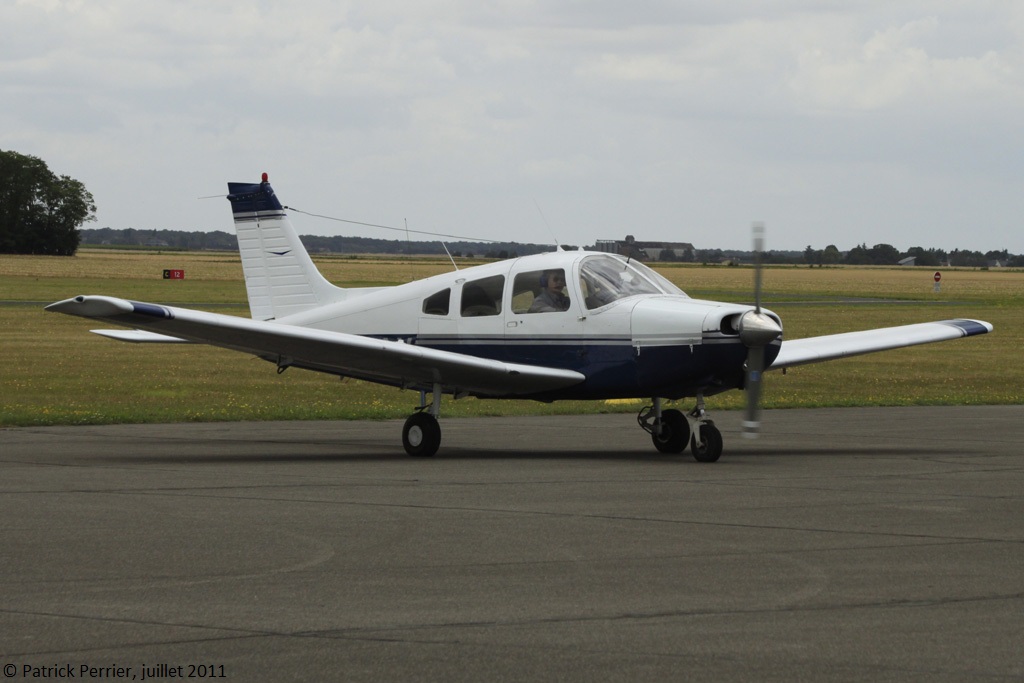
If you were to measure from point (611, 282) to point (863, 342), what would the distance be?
4.11m

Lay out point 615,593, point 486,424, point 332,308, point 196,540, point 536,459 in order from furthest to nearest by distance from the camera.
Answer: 1. point 486,424
2. point 332,308
3. point 536,459
4. point 196,540
5. point 615,593

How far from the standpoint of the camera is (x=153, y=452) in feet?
50.2

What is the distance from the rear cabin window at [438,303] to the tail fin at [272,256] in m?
2.16

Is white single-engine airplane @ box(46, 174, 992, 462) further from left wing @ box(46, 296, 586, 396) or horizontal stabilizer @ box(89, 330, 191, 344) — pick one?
horizontal stabilizer @ box(89, 330, 191, 344)

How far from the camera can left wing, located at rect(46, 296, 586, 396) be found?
45.4 feet

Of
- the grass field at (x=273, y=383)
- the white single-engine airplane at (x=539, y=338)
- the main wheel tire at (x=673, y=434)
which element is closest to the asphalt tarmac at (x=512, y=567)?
the main wheel tire at (x=673, y=434)

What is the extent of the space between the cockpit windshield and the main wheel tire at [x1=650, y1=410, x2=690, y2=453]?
140cm

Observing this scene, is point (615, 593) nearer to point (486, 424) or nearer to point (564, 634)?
point (564, 634)

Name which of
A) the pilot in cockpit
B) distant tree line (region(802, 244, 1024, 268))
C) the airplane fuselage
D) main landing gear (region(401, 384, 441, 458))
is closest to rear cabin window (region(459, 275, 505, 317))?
the airplane fuselage

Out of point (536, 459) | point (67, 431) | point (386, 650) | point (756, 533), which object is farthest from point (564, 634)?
point (67, 431)

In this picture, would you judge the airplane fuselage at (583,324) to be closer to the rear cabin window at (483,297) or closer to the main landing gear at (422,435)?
the rear cabin window at (483,297)

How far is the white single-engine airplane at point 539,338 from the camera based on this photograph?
13.8m

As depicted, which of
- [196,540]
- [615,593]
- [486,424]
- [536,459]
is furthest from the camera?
[486,424]

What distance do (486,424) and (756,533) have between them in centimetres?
1043
